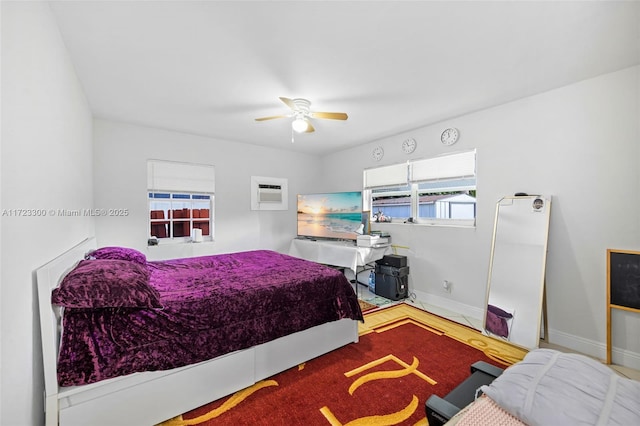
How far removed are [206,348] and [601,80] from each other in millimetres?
4149

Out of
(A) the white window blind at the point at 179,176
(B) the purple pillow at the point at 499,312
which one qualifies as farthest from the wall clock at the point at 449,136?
(A) the white window blind at the point at 179,176

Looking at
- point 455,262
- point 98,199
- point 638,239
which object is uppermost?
point 98,199

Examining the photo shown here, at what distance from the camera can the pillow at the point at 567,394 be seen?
0.81 m

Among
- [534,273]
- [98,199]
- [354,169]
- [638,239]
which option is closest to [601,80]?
[638,239]

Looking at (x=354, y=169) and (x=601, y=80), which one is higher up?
(x=601, y=80)

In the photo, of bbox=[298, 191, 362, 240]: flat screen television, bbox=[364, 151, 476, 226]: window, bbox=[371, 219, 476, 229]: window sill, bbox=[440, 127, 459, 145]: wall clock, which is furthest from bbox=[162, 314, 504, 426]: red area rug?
bbox=[440, 127, 459, 145]: wall clock

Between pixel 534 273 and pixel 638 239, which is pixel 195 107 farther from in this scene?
pixel 638 239

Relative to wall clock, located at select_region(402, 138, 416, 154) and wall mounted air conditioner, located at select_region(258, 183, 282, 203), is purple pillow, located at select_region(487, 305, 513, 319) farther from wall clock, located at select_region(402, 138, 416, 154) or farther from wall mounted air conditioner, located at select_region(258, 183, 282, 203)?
wall mounted air conditioner, located at select_region(258, 183, 282, 203)

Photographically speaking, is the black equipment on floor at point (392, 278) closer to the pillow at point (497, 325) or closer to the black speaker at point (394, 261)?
the black speaker at point (394, 261)

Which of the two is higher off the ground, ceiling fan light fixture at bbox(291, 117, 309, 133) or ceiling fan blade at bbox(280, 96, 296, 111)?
ceiling fan blade at bbox(280, 96, 296, 111)

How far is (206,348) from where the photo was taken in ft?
6.13

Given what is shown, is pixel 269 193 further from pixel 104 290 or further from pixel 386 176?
pixel 104 290

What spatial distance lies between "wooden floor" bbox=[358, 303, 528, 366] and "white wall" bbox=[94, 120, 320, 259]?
257 centimetres

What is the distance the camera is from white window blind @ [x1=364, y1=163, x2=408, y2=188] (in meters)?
4.24
